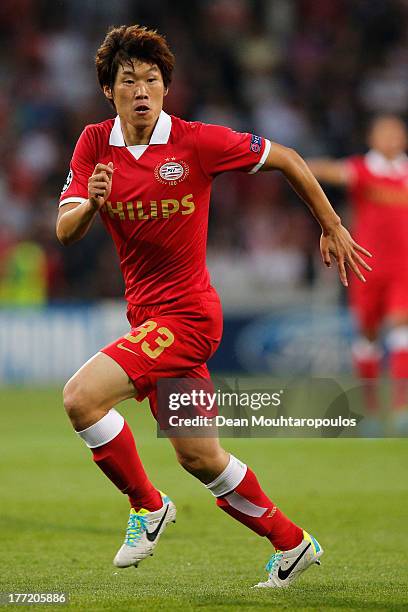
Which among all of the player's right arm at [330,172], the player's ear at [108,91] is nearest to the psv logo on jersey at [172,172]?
the player's ear at [108,91]

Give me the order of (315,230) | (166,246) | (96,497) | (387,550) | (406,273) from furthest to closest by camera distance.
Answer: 1. (315,230)
2. (406,273)
3. (96,497)
4. (387,550)
5. (166,246)

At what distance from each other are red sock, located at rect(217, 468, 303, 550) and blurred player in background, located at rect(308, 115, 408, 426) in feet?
16.7

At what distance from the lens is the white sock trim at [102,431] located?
4531mm

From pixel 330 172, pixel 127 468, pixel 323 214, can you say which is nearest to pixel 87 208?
pixel 323 214

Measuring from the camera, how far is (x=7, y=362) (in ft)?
46.5

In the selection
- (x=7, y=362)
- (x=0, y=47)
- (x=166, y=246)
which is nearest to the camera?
(x=166, y=246)

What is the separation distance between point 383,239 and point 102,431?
6330 millimetres

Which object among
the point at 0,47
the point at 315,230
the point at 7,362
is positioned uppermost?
the point at 0,47

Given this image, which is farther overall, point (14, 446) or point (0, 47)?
point (0, 47)

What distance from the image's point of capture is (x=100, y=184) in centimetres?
425

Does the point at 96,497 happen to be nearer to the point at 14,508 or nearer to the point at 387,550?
the point at 14,508

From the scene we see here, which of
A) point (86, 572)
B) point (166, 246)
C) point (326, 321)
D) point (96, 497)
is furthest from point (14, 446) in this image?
point (326, 321)

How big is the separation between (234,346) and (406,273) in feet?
15.1

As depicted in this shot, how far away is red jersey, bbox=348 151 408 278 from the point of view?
33.3ft
